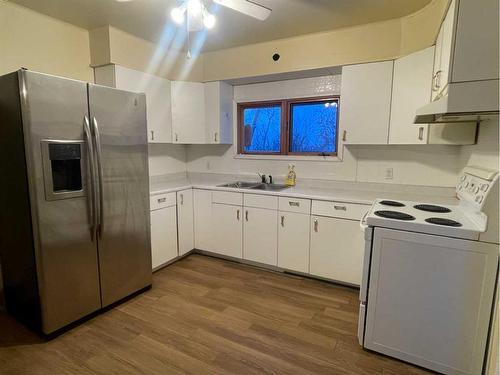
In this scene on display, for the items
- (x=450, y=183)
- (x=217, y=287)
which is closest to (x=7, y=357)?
(x=217, y=287)

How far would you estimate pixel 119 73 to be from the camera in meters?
2.75

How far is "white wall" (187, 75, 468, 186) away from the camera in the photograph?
2.60m

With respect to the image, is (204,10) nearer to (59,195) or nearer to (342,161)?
(59,195)

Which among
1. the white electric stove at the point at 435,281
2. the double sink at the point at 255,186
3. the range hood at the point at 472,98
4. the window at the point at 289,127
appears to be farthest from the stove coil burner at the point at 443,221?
the double sink at the point at 255,186

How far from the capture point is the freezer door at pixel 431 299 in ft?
4.97

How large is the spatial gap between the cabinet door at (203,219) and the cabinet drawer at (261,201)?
493 mm

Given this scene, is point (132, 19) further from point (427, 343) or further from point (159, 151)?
point (427, 343)

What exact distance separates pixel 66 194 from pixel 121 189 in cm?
41

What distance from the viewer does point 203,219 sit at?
3303 millimetres

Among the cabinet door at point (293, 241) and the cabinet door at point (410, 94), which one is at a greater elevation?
the cabinet door at point (410, 94)

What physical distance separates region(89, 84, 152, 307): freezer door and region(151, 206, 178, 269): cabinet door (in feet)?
1.08

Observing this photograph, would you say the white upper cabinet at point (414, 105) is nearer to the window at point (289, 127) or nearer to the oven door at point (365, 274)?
the window at point (289, 127)

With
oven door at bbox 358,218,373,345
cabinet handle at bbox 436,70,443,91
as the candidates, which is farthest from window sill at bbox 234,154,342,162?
oven door at bbox 358,218,373,345

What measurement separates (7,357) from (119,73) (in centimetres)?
241
